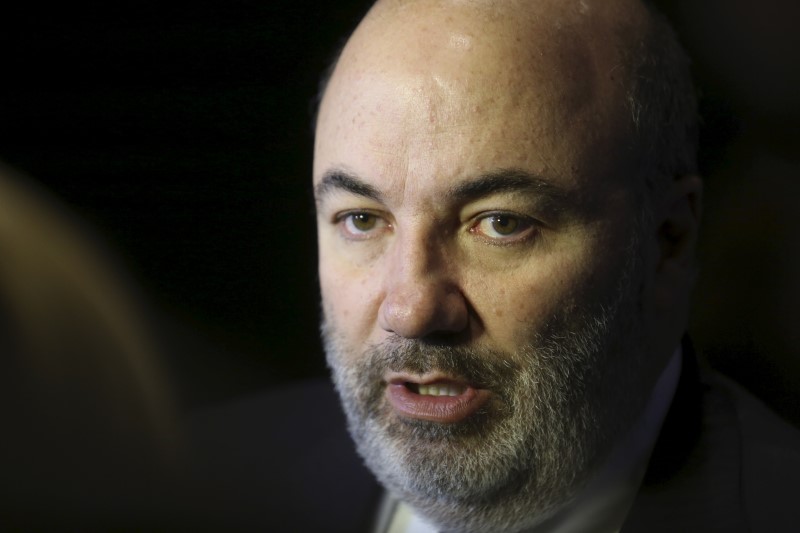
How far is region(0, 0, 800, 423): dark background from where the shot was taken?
1249 mm

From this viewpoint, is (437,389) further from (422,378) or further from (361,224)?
(361,224)

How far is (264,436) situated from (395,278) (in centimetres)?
52

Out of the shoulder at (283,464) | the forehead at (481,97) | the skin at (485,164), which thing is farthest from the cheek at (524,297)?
the shoulder at (283,464)

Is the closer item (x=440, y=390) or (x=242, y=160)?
(x=440, y=390)

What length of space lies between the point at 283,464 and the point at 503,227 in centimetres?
60

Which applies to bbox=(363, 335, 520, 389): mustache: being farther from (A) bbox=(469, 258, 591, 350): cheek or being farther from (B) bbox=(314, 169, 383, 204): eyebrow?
(B) bbox=(314, 169, 383, 204): eyebrow

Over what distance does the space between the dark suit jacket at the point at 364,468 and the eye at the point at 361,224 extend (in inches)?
15.1

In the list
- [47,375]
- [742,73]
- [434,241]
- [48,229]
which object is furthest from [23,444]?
[742,73]

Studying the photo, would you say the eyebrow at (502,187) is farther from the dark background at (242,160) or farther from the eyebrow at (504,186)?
the dark background at (242,160)

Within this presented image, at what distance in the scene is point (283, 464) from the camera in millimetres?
1433

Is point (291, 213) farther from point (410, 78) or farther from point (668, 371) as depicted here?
point (668, 371)

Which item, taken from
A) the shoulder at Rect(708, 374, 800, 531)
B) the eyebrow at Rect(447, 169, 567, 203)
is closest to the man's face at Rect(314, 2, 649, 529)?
the eyebrow at Rect(447, 169, 567, 203)

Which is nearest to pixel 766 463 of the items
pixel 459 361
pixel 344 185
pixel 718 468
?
pixel 718 468

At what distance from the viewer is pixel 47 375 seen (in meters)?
1.35
